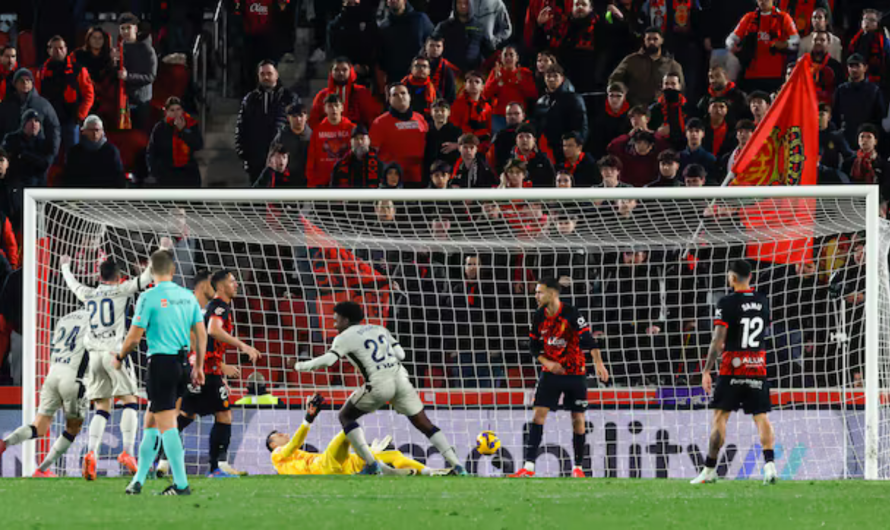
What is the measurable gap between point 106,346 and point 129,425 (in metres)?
0.63

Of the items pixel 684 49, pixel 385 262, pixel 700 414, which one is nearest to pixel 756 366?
pixel 700 414

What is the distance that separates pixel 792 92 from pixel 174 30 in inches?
315

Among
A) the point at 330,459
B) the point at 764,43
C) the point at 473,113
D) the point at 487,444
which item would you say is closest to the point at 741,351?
the point at 487,444

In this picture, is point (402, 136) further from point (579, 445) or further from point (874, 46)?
point (874, 46)

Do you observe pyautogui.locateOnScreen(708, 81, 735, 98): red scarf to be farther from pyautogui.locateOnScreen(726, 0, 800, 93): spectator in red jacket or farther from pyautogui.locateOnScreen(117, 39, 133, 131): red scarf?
pyautogui.locateOnScreen(117, 39, 133, 131): red scarf

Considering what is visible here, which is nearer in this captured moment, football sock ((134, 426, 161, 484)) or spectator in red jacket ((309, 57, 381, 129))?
football sock ((134, 426, 161, 484))

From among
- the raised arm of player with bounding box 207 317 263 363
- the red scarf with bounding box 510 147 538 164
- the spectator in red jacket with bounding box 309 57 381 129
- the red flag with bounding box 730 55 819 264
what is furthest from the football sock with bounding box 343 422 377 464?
the spectator in red jacket with bounding box 309 57 381 129

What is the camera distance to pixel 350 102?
15961 mm

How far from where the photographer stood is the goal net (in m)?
12.0

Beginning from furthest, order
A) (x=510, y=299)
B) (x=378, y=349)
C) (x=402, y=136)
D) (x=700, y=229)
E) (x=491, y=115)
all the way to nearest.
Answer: (x=491, y=115)
(x=402, y=136)
(x=510, y=299)
(x=700, y=229)
(x=378, y=349)

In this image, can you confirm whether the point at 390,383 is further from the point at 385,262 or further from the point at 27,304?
the point at 27,304

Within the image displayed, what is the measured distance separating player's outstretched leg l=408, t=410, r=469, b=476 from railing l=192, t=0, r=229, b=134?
6.95 m

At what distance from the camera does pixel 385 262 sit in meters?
12.7

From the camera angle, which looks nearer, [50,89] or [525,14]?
[50,89]
